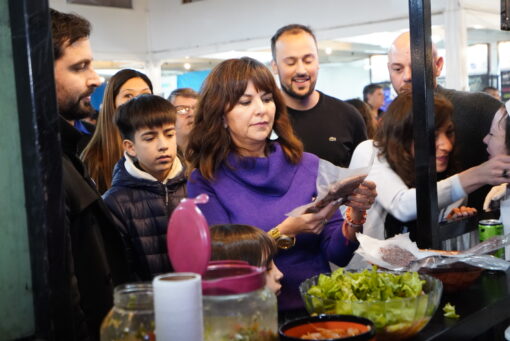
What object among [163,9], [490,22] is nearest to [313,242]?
[490,22]

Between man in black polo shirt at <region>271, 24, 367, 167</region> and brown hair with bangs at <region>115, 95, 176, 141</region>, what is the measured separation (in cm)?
76

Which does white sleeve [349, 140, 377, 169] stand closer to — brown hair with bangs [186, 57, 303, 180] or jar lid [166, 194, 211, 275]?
brown hair with bangs [186, 57, 303, 180]

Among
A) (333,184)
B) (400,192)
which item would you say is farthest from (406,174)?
(333,184)

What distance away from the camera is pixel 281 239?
6.50ft

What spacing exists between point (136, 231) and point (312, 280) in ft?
3.93

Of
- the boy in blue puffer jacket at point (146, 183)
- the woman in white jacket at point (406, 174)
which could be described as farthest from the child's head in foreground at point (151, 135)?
the woman in white jacket at point (406, 174)

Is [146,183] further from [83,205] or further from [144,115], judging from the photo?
[83,205]

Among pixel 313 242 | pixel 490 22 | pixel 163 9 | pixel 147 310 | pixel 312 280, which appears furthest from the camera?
pixel 163 9

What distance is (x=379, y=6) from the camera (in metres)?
7.95

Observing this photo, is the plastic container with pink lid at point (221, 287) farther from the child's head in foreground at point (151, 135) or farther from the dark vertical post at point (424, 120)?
the child's head in foreground at point (151, 135)

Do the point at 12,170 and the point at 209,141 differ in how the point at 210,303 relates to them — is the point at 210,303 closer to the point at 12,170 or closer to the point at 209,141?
the point at 12,170

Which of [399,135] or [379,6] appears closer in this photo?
[399,135]

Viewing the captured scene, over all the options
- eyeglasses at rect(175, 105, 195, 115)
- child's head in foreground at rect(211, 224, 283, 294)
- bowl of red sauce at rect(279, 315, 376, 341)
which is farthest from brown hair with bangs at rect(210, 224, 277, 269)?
eyeglasses at rect(175, 105, 195, 115)

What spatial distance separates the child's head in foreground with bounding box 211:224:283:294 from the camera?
1487 millimetres
